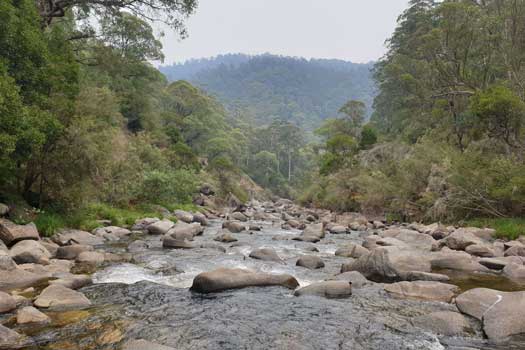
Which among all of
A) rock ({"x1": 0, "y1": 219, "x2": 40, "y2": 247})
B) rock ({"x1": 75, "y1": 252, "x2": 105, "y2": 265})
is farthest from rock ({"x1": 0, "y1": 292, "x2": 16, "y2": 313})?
rock ({"x1": 0, "y1": 219, "x2": 40, "y2": 247})

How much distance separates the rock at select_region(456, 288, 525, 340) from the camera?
591 cm

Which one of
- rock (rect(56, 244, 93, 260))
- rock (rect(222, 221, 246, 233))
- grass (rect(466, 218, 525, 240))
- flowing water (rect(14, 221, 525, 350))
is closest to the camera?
flowing water (rect(14, 221, 525, 350))

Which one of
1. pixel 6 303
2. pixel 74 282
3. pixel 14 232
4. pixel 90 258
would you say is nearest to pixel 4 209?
pixel 14 232

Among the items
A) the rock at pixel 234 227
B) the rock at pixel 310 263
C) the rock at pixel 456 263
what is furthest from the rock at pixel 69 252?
the rock at pixel 234 227

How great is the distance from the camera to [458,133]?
1056 inches

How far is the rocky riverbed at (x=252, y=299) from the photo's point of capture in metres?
5.69

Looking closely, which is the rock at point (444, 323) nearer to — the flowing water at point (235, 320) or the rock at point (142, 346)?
the flowing water at point (235, 320)

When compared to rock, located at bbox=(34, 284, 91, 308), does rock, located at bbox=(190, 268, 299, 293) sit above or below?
below

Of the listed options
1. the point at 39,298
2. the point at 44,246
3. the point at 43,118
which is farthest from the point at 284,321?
the point at 43,118

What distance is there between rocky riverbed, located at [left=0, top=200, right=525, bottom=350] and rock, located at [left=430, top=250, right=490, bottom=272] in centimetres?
3

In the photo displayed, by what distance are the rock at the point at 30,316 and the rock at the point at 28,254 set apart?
155 inches

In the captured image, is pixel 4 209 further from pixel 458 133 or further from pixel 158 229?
pixel 458 133

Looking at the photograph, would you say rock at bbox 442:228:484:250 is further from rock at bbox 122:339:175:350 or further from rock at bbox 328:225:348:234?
rock at bbox 122:339:175:350

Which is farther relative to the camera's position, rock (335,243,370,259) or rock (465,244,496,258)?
rock (335,243,370,259)
